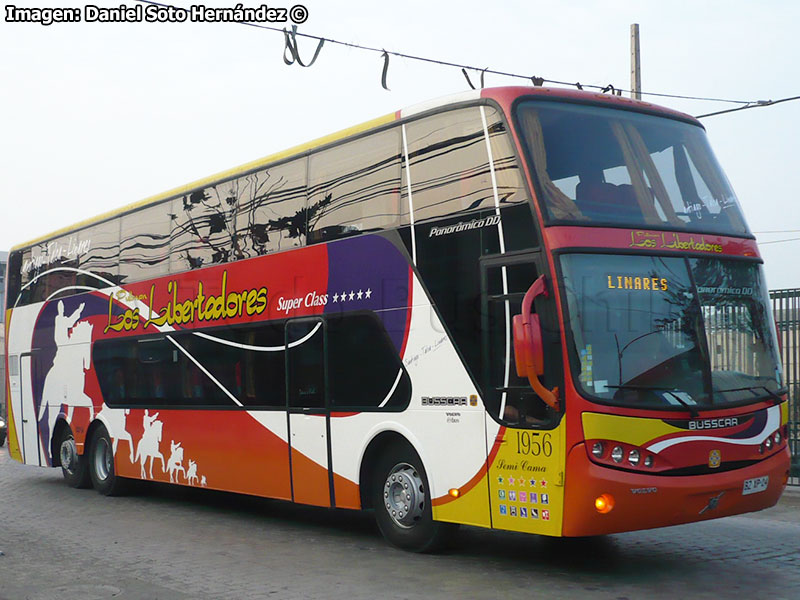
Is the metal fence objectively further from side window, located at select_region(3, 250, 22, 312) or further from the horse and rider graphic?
side window, located at select_region(3, 250, 22, 312)

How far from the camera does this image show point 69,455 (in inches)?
682

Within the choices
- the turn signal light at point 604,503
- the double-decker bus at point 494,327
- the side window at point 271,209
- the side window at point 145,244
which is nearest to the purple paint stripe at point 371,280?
the double-decker bus at point 494,327

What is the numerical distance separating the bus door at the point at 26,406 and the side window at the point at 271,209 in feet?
23.7

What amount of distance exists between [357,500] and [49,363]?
29.5ft

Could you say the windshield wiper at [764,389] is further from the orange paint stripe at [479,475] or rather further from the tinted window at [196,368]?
the tinted window at [196,368]

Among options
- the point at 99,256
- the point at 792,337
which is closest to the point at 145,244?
the point at 99,256

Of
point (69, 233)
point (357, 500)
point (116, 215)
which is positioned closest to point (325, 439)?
point (357, 500)

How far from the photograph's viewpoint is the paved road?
8.27m

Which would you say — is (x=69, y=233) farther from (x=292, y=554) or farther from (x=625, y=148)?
(x=625, y=148)

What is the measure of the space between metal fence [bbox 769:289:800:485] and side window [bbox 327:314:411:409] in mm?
6695

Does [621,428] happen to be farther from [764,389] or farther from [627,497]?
[764,389]

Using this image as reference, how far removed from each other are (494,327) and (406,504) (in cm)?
211

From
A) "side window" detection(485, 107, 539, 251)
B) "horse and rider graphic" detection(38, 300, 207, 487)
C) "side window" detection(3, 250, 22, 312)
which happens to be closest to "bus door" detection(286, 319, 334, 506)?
"horse and rider graphic" detection(38, 300, 207, 487)

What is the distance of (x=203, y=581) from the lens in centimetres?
879
